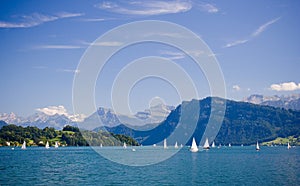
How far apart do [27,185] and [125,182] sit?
17232 millimetres

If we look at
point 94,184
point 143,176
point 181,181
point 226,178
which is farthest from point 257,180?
point 94,184

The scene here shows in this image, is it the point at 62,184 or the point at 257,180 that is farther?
the point at 257,180

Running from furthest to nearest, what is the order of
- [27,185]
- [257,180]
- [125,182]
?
[257,180]
[125,182]
[27,185]

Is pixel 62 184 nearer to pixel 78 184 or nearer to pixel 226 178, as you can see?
pixel 78 184

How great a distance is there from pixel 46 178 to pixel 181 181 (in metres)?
26.9

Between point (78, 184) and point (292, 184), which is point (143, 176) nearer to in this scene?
point (78, 184)

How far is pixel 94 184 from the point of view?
6750 centimetres

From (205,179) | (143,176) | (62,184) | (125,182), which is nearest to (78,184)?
(62,184)

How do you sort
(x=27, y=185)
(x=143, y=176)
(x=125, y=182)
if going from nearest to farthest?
(x=27, y=185) → (x=125, y=182) → (x=143, y=176)

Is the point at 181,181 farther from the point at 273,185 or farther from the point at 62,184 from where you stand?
the point at 62,184

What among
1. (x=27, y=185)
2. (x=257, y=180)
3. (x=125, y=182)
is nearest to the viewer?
(x=27, y=185)

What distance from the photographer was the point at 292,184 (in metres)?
68.6

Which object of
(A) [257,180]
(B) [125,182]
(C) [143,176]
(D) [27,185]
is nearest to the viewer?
(D) [27,185]

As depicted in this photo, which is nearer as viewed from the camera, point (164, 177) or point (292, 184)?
point (292, 184)
